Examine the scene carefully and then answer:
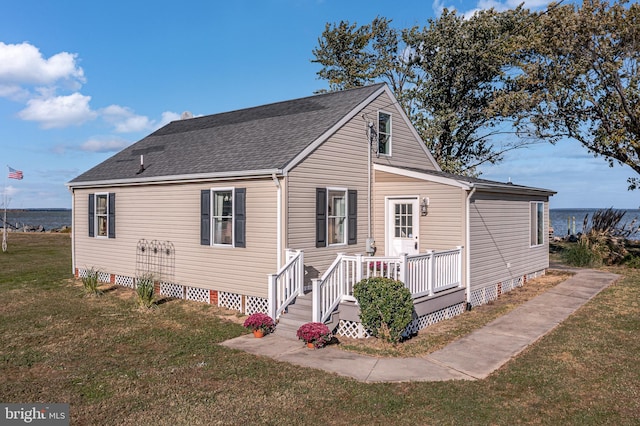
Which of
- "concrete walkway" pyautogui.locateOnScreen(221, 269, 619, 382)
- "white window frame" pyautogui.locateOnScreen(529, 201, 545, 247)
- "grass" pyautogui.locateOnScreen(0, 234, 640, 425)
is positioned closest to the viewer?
"grass" pyautogui.locateOnScreen(0, 234, 640, 425)

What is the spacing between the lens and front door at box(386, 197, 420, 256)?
11.7 metres

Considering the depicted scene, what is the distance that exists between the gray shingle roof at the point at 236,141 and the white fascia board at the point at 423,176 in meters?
1.84

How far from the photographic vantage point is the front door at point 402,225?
38.5 ft

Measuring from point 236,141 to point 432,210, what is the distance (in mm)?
5807

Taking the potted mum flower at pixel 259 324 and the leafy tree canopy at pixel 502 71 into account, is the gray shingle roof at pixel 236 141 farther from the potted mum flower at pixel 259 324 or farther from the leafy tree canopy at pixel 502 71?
the leafy tree canopy at pixel 502 71

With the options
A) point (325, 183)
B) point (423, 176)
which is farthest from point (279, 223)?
point (423, 176)

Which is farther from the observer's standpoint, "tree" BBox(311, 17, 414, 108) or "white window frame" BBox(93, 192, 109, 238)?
"tree" BBox(311, 17, 414, 108)

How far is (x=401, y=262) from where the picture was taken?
884 cm

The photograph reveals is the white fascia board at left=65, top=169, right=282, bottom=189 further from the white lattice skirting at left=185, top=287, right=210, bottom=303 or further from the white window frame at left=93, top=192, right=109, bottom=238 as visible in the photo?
the white lattice skirting at left=185, top=287, right=210, bottom=303

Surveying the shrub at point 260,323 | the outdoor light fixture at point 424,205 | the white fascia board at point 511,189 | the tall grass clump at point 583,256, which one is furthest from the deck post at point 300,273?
the tall grass clump at point 583,256

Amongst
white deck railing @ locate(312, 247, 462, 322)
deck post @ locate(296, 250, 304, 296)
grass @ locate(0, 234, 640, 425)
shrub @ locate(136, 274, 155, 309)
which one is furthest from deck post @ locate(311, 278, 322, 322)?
shrub @ locate(136, 274, 155, 309)

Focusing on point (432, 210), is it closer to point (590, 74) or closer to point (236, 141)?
point (236, 141)

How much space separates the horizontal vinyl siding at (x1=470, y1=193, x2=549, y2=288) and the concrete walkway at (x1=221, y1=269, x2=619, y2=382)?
4.82ft

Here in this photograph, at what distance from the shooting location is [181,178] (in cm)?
1174
